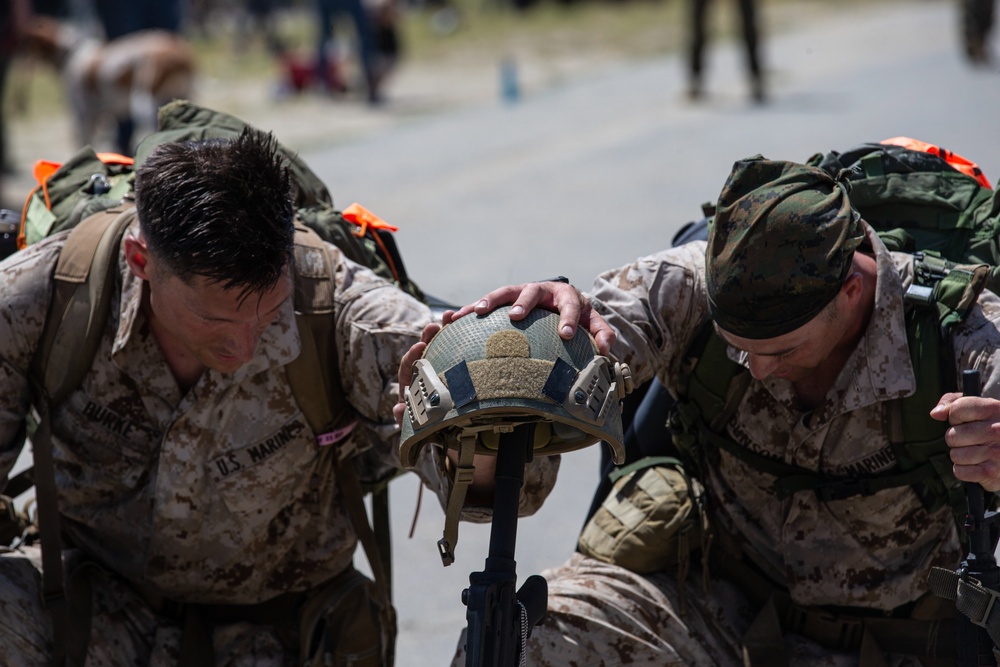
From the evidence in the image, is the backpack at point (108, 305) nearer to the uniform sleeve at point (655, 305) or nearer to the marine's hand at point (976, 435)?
the uniform sleeve at point (655, 305)

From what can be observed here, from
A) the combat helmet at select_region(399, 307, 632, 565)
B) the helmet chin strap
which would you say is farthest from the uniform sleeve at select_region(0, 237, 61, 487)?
the helmet chin strap

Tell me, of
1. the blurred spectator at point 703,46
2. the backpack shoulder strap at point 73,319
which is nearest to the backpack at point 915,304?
the backpack shoulder strap at point 73,319

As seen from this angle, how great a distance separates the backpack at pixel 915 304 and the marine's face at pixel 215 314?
987 millimetres

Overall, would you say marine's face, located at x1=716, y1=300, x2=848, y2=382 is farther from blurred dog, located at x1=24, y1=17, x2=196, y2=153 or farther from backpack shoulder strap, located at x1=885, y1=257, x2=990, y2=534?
blurred dog, located at x1=24, y1=17, x2=196, y2=153

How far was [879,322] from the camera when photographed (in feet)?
9.53

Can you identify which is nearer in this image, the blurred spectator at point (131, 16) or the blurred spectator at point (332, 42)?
the blurred spectator at point (131, 16)

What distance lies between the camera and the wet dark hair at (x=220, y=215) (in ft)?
8.97

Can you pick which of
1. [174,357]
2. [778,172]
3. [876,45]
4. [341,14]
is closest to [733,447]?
[778,172]

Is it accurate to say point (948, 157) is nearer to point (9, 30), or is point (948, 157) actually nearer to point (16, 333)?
point (16, 333)

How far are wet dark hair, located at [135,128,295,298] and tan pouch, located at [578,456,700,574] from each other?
1.03 meters

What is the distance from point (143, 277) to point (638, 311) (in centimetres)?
110

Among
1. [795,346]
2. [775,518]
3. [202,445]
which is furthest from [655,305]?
[202,445]

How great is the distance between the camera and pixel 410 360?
2699 mm

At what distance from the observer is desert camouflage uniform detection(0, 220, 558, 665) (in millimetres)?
2969
